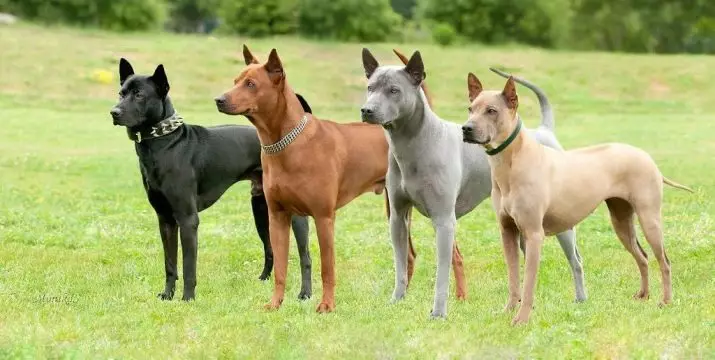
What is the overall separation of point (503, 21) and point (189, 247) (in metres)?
48.7

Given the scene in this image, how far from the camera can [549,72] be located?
1695 inches

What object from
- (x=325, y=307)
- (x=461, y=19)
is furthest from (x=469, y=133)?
(x=461, y=19)

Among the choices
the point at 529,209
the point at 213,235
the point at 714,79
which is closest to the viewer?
the point at 529,209

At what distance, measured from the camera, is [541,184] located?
8.60 m

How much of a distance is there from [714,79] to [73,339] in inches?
1475

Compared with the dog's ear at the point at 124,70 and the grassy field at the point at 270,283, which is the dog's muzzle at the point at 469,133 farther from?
the dog's ear at the point at 124,70

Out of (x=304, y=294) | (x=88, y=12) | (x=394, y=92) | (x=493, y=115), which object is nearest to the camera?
(x=493, y=115)

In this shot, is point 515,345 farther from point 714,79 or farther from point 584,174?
point 714,79

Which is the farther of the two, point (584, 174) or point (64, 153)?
point (64, 153)

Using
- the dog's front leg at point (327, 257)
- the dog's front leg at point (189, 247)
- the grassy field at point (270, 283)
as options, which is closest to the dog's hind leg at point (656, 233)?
the grassy field at point (270, 283)

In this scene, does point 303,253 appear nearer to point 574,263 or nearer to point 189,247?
point 189,247

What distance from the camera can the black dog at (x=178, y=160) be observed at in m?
9.55

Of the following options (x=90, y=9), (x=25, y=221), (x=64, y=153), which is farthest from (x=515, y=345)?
(x=90, y=9)

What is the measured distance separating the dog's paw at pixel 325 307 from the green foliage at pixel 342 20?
4447 cm
